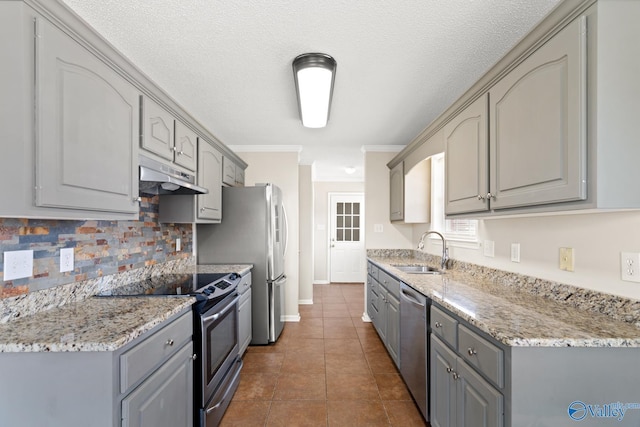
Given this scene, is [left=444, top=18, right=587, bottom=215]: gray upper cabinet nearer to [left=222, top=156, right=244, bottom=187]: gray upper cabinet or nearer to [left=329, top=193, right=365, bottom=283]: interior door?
[left=222, top=156, right=244, bottom=187]: gray upper cabinet

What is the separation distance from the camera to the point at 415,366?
6.91 feet

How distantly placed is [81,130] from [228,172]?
2.10 m

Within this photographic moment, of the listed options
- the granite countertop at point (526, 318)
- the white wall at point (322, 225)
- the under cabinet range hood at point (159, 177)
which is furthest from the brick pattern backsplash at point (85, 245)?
the white wall at point (322, 225)

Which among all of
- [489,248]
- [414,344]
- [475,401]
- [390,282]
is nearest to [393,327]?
[390,282]

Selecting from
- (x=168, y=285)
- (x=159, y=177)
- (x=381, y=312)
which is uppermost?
(x=159, y=177)

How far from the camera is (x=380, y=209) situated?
4.11 m

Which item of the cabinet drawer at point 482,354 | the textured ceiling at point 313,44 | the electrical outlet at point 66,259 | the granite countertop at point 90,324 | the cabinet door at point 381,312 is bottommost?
the cabinet door at point 381,312

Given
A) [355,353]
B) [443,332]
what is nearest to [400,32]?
[443,332]

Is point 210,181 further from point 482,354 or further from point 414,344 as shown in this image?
point 482,354

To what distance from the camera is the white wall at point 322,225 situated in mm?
6582

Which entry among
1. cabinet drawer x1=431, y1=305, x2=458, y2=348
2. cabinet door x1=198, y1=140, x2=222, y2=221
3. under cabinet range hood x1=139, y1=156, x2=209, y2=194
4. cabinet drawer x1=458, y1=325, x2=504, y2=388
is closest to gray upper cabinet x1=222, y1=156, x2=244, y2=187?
cabinet door x1=198, y1=140, x2=222, y2=221

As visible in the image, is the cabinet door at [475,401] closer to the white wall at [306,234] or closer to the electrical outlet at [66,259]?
the electrical outlet at [66,259]

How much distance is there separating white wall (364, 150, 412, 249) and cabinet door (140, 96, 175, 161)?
2.64m

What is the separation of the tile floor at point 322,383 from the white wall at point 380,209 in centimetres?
114
